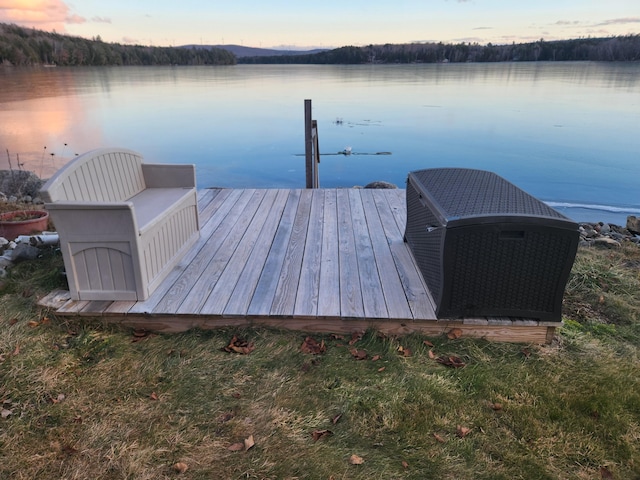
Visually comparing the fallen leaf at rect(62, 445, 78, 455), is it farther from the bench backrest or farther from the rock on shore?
the rock on shore

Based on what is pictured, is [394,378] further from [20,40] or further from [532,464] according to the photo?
[20,40]

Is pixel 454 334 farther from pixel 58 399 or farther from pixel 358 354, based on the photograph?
pixel 58 399

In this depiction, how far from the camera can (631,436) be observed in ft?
6.89

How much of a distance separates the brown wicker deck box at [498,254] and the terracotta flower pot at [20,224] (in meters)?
4.28

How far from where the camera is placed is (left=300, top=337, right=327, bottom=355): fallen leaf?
8.90 feet

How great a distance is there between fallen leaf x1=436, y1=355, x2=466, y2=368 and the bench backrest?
2.65 m

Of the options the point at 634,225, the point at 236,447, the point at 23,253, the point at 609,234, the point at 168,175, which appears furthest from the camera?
the point at 634,225

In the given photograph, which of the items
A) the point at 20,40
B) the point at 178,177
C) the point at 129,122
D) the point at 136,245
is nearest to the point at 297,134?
the point at 129,122

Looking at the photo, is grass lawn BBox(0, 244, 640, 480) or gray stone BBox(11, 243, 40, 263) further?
gray stone BBox(11, 243, 40, 263)

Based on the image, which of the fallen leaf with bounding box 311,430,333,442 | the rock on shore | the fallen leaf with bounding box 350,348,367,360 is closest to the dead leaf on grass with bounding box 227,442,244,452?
the fallen leaf with bounding box 311,430,333,442

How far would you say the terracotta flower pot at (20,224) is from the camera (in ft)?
14.8

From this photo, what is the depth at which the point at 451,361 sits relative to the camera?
2631 millimetres

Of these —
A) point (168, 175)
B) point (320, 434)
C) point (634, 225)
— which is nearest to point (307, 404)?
point (320, 434)

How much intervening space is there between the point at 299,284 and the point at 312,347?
63cm
